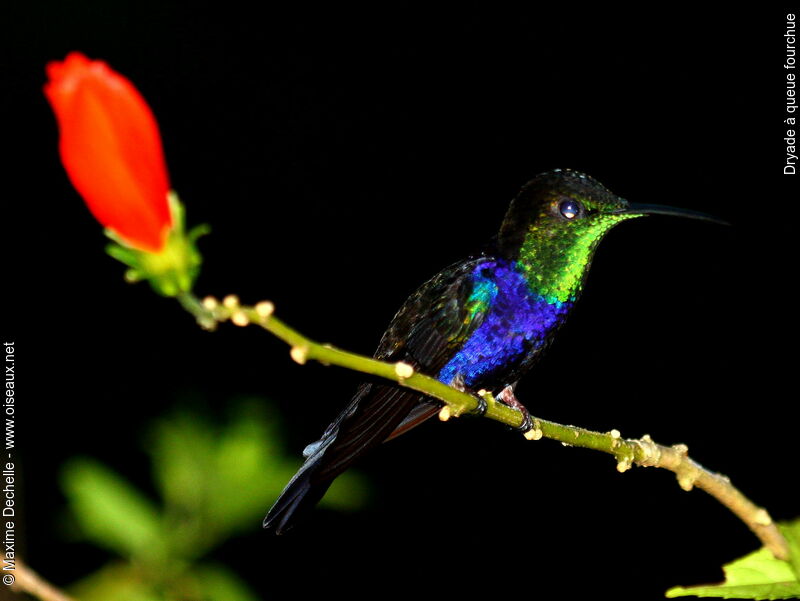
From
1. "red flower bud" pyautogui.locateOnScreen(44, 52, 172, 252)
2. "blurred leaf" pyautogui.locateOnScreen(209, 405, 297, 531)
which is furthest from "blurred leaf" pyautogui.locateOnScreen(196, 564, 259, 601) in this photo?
"red flower bud" pyautogui.locateOnScreen(44, 52, 172, 252)

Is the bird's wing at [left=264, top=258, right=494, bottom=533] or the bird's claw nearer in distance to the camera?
the bird's claw

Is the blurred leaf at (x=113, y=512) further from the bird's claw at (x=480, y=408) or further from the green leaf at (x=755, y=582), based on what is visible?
the green leaf at (x=755, y=582)

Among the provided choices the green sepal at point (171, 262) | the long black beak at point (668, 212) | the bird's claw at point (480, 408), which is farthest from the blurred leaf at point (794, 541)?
the green sepal at point (171, 262)

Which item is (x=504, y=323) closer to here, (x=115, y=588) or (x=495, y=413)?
(x=495, y=413)

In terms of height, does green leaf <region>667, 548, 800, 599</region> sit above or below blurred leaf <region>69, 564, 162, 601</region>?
above

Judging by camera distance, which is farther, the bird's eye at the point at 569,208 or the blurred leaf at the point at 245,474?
the bird's eye at the point at 569,208

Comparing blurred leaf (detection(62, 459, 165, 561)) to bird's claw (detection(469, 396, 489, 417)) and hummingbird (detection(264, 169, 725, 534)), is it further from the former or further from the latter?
bird's claw (detection(469, 396, 489, 417))
